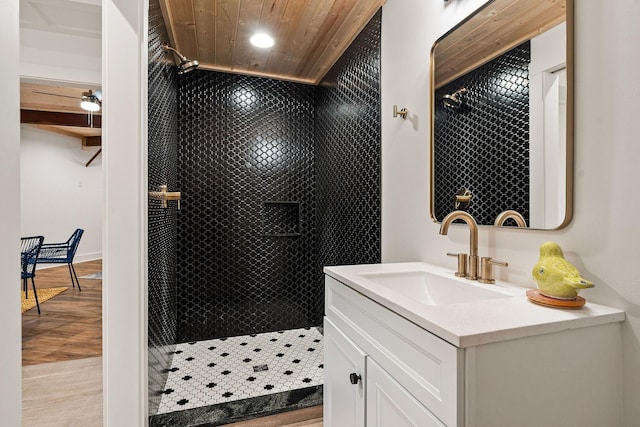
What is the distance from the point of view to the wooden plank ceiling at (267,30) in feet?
6.59

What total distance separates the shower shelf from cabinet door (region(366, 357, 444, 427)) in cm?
216

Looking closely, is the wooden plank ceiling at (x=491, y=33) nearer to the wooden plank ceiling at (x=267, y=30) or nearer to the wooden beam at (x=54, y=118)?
the wooden plank ceiling at (x=267, y=30)

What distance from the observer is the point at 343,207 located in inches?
100.0

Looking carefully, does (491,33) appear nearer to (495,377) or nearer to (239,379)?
(495,377)

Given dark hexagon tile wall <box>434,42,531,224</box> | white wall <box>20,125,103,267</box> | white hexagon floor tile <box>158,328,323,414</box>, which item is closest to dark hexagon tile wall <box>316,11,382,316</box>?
white hexagon floor tile <box>158,328,323,414</box>

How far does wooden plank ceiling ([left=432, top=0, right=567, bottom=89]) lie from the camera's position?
1046 mm

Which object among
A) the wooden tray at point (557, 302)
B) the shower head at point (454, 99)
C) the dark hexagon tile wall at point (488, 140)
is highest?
the shower head at point (454, 99)

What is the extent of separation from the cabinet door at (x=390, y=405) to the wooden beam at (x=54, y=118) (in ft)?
18.7

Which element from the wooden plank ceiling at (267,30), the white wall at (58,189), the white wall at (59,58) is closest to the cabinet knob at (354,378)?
the wooden plank ceiling at (267,30)

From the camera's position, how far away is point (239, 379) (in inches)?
84.6

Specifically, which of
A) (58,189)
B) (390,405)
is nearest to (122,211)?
(390,405)

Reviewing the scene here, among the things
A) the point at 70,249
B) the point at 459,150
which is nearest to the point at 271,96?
the point at 459,150

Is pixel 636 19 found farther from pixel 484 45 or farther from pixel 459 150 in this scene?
pixel 459 150

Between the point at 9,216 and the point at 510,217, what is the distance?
137cm
